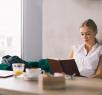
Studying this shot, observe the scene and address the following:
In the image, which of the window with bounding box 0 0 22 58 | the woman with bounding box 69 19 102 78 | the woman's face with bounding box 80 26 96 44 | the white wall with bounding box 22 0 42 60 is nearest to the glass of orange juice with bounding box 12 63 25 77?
the woman with bounding box 69 19 102 78

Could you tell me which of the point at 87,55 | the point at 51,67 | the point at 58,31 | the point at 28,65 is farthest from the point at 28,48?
the point at 51,67

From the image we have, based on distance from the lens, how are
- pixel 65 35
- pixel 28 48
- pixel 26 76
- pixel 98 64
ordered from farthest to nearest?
pixel 28 48
pixel 65 35
pixel 98 64
pixel 26 76

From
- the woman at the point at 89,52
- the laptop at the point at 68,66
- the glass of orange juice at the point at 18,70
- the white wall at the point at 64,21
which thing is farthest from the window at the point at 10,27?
the laptop at the point at 68,66

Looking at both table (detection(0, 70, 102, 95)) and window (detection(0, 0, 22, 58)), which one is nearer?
table (detection(0, 70, 102, 95))

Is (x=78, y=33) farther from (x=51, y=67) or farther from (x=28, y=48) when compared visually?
(x=51, y=67)

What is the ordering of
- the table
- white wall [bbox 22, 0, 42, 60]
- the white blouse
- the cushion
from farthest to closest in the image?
white wall [bbox 22, 0, 42, 60] < the white blouse < the cushion < the table

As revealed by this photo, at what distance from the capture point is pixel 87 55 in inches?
112

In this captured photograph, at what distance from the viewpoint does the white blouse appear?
278cm

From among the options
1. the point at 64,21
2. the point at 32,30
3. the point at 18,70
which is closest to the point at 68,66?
the point at 18,70

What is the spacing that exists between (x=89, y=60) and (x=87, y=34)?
280mm

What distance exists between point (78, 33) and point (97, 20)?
282mm

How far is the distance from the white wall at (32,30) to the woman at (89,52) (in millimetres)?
747

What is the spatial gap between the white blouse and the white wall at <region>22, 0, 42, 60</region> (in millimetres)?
818

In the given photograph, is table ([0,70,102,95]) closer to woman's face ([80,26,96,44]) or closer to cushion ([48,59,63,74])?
cushion ([48,59,63,74])
